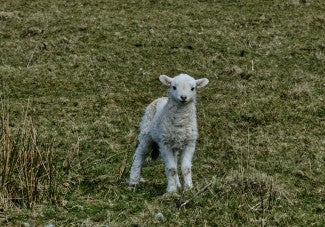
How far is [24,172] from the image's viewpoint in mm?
7723

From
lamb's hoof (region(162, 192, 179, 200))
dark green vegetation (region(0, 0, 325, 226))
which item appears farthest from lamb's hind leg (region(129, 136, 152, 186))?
lamb's hoof (region(162, 192, 179, 200))

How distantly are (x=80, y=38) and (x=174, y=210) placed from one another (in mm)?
14407

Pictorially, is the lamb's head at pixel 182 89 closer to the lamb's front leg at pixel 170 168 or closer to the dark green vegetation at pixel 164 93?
the lamb's front leg at pixel 170 168

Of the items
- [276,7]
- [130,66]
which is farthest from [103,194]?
[276,7]

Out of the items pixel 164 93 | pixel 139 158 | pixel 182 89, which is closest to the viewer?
pixel 182 89

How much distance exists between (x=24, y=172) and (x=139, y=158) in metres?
2.31

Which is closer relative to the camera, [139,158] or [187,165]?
[187,165]

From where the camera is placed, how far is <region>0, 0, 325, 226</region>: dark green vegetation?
783 centimetres

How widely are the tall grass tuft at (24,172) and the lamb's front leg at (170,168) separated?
170cm

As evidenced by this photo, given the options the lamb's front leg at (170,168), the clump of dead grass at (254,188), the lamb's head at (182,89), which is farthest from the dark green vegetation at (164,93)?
the lamb's head at (182,89)

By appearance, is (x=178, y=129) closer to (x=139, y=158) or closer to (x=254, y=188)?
(x=139, y=158)

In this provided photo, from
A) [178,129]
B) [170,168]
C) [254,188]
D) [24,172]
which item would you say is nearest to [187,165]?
[170,168]

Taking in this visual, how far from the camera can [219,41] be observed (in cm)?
2066

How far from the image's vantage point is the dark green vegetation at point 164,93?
7.83 meters
